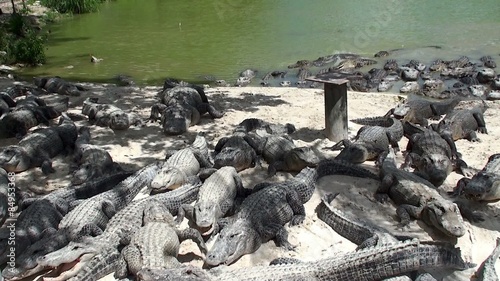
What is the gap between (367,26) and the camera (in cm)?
1933

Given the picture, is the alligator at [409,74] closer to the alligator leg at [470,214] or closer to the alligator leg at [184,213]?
the alligator leg at [470,214]

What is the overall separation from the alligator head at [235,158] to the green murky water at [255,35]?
23.7 feet

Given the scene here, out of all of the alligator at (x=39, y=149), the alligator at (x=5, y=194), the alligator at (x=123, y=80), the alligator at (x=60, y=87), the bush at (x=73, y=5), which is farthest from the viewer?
the bush at (x=73, y=5)

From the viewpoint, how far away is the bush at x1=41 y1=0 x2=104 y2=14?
24.0m

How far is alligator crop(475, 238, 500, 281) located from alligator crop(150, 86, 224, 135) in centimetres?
499

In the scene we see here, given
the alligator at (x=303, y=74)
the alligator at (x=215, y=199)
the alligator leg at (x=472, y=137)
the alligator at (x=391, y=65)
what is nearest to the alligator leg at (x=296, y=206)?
the alligator at (x=215, y=199)

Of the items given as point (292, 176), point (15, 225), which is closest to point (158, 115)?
point (292, 176)

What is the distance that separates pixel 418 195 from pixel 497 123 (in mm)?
3967

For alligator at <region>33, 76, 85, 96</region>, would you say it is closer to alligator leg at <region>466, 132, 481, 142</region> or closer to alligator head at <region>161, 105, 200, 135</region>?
alligator head at <region>161, 105, 200, 135</region>

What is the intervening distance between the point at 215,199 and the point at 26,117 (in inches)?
174

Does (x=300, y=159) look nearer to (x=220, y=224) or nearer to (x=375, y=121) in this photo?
(x=220, y=224)

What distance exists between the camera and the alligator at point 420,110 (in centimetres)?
860

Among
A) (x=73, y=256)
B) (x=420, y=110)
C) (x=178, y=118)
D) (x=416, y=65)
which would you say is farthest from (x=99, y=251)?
(x=416, y=65)

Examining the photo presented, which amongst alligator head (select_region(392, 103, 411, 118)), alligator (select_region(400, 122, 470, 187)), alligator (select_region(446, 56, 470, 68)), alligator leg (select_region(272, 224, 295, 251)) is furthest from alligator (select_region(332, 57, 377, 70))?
alligator leg (select_region(272, 224, 295, 251))
